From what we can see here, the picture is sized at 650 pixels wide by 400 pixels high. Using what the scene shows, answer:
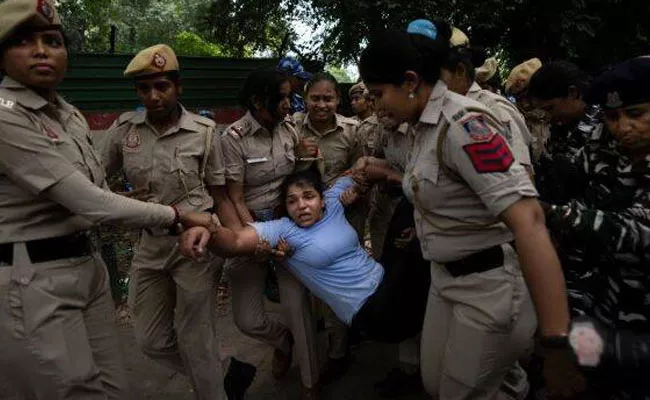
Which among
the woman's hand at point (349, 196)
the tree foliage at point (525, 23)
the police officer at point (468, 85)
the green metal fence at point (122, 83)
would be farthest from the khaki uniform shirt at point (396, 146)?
the tree foliage at point (525, 23)

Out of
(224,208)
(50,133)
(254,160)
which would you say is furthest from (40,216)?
(254,160)

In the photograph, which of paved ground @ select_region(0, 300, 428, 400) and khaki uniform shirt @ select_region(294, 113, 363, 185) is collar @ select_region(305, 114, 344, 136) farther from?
paved ground @ select_region(0, 300, 428, 400)

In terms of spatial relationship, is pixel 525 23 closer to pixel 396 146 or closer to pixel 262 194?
pixel 396 146

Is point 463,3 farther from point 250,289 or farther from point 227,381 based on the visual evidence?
point 227,381

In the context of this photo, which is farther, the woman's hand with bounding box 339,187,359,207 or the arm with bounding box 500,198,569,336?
the woman's hand with bounding box 339,187,359,207

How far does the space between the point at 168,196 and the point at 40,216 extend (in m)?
0.94

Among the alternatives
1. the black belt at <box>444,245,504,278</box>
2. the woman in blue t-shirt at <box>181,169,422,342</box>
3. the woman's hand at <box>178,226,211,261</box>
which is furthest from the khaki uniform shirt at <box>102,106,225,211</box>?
the black belt at <box>444,245,504,278</box>

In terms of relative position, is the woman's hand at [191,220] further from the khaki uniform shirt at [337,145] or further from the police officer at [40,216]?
the khaki uniform shirt at [337,145]

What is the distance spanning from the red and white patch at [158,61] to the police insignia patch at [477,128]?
176 cm

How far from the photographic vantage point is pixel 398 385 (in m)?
3.43

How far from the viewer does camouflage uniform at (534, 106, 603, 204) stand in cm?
329

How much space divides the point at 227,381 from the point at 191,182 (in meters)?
1.24

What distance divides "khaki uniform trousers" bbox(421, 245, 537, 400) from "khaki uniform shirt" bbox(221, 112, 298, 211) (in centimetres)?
156

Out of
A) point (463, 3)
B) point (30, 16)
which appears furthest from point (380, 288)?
point (463, 3)
